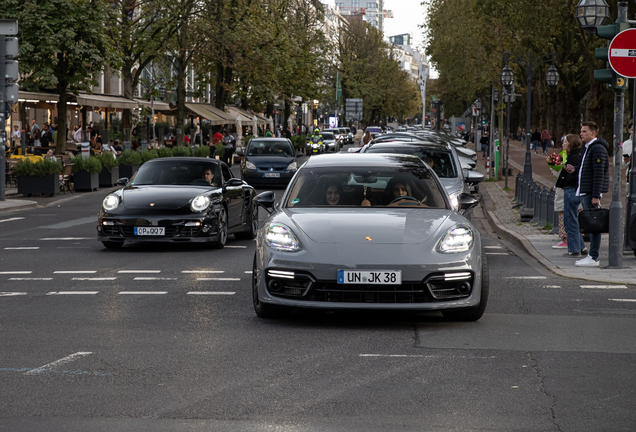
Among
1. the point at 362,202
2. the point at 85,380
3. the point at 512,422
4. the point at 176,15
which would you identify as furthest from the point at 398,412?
the point at 176,15

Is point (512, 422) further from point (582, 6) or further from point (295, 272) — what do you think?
point (582, 6)

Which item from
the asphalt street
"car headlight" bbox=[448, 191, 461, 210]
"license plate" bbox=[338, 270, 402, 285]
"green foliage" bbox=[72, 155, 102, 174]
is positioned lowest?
the asphalt street

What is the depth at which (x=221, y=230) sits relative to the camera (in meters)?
14.6

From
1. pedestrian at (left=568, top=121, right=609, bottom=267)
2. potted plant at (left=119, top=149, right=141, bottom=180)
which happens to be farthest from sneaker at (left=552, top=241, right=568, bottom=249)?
potted plant at (left=119, top=149, right=141, bottom=180)

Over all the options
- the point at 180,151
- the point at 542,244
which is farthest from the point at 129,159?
the point at 542,244

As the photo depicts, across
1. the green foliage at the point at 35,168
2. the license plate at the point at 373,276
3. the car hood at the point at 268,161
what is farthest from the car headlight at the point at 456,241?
the car hood at the point at 268,161

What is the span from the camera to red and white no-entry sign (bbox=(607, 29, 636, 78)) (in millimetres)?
11664

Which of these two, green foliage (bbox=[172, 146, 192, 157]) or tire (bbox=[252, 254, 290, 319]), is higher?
green foliage (bbox=[172, 146, 192, 157])

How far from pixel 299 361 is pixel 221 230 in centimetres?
823

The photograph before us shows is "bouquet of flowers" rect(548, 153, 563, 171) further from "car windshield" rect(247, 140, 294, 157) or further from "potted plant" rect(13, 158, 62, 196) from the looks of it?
"car windshield" rect(247, 140, 294, 157)

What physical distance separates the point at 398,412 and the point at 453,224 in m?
3.16

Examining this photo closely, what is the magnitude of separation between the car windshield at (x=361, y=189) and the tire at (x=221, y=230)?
5.42 metres

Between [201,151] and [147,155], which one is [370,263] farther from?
[201,151]

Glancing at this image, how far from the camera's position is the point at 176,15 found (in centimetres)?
4438
